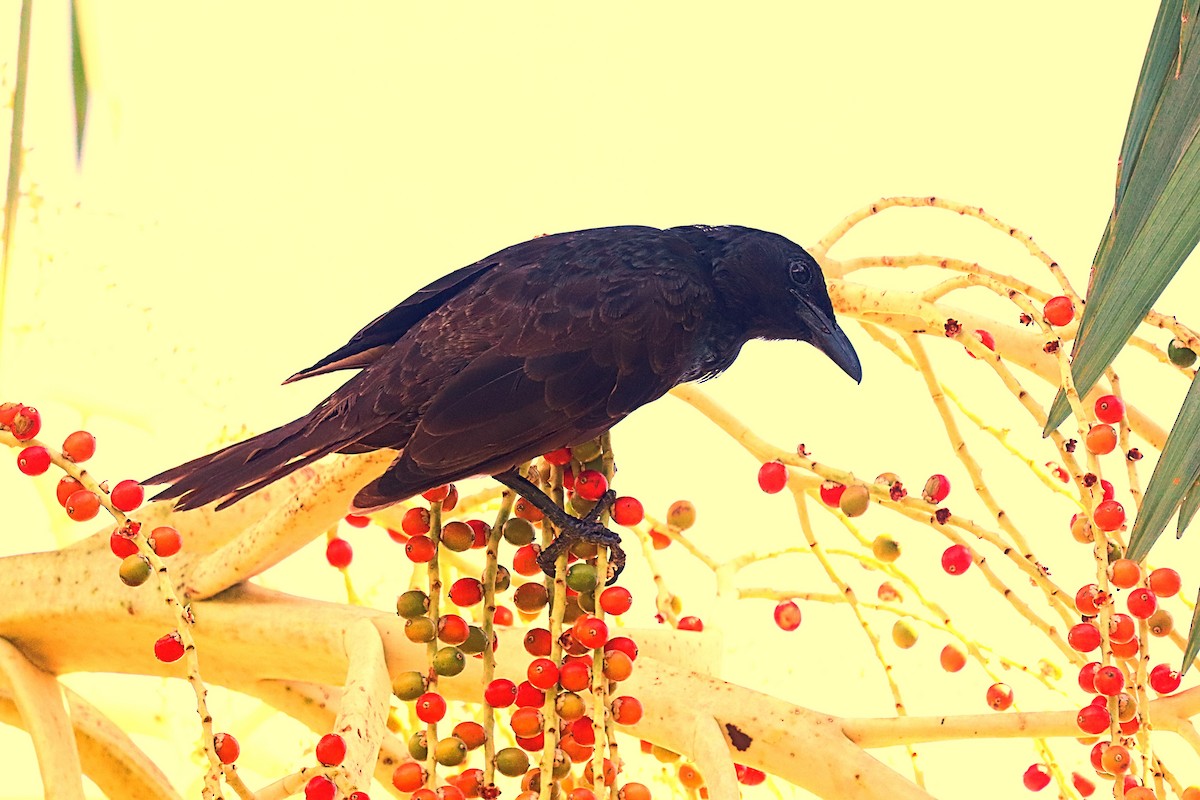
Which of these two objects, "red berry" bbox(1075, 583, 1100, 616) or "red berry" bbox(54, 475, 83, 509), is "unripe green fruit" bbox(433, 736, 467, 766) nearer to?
"red berry" bbox(54, 475, 83, 509)

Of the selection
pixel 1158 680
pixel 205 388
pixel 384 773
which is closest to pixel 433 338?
pixel 384 773

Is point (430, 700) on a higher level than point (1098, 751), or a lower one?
higher

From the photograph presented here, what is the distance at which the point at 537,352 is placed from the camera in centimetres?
90

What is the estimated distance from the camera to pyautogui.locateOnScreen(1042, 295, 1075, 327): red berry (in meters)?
0.81

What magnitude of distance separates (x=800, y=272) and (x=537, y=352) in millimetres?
244

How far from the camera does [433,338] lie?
933 millimetres

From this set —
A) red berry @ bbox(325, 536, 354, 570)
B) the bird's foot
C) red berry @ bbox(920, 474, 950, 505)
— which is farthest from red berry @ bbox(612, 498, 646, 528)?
red berry @ bbox(325, 536, 354, 570)

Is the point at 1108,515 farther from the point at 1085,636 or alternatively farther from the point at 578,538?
the point at 578,538

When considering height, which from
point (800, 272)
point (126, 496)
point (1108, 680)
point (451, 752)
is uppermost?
point (800, 272)

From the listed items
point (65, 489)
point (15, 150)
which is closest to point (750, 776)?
point (65, 489)

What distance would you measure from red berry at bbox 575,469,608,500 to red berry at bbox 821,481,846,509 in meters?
0.21

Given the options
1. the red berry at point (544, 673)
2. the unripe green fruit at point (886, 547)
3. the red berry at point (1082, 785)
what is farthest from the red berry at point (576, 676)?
the red berry at point (1082, 785)

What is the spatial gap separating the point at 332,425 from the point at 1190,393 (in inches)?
24.0

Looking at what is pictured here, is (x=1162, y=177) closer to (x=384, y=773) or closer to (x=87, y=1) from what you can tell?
(x=384, y=773)
